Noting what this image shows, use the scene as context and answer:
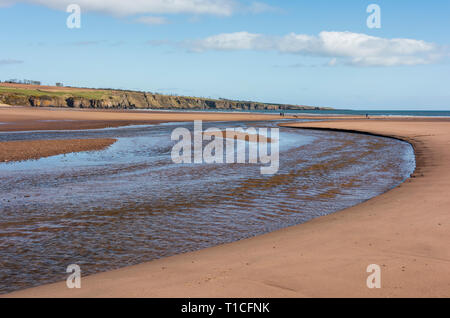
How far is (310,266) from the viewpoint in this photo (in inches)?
227

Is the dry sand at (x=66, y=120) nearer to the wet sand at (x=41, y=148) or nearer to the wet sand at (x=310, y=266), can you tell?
the wet sand at (x=41, y=148)

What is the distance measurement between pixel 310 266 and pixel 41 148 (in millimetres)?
21141

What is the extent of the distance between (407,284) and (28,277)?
17.4ft

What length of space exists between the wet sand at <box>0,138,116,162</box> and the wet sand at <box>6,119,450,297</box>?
51.7 feet

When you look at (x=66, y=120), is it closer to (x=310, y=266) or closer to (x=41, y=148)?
(x=41, y=148)

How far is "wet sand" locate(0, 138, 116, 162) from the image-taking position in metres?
19.9

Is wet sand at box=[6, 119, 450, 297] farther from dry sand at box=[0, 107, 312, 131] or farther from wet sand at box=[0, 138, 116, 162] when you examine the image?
dry sand at box=[0, 107, 312, 131]

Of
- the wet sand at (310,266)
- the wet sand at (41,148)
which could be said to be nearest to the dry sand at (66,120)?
the wet sand at (41,148)

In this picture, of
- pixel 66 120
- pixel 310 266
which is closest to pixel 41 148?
pixel 310 266

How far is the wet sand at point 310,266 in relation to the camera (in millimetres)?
4950
